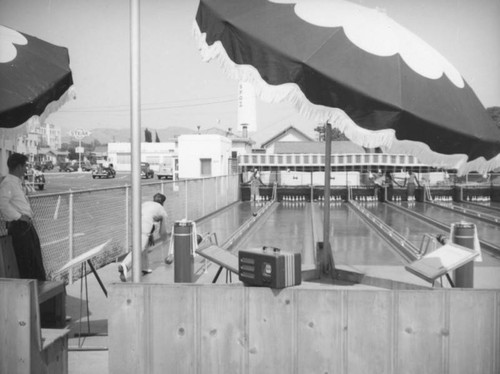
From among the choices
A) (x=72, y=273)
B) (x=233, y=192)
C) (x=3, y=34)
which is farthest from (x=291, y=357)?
(x=233, y=192)

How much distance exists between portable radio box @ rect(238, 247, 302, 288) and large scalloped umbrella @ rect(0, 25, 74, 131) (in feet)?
8.59

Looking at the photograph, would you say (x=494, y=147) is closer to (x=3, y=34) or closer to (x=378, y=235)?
(x=3, y=34)

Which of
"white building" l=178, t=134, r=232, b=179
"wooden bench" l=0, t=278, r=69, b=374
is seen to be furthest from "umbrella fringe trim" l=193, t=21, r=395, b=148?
"white building" l=178, t=134, r=232, b=179

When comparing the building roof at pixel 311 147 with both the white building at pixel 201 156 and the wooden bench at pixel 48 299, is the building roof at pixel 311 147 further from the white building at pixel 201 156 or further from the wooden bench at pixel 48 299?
the wooden bench at pixel 48 299

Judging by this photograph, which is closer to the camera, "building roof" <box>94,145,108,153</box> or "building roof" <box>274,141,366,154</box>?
"building roof" <box>274,141,366,154</box>

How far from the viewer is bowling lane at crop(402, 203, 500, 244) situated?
595 inches

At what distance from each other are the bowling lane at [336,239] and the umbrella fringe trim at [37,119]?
6.48 metres

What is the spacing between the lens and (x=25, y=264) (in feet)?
17.3

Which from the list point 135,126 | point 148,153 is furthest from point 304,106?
point 148,153

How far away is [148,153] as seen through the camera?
63.1 meters

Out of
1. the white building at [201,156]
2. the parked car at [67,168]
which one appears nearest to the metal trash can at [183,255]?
the white building at [201,156]

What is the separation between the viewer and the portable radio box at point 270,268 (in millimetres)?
3459

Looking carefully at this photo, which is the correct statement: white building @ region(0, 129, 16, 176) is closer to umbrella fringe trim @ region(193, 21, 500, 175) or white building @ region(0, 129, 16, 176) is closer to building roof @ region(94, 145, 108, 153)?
umbrella fringe trim @ region(193, 21, 500, 175)

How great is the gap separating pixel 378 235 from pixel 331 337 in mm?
12284
